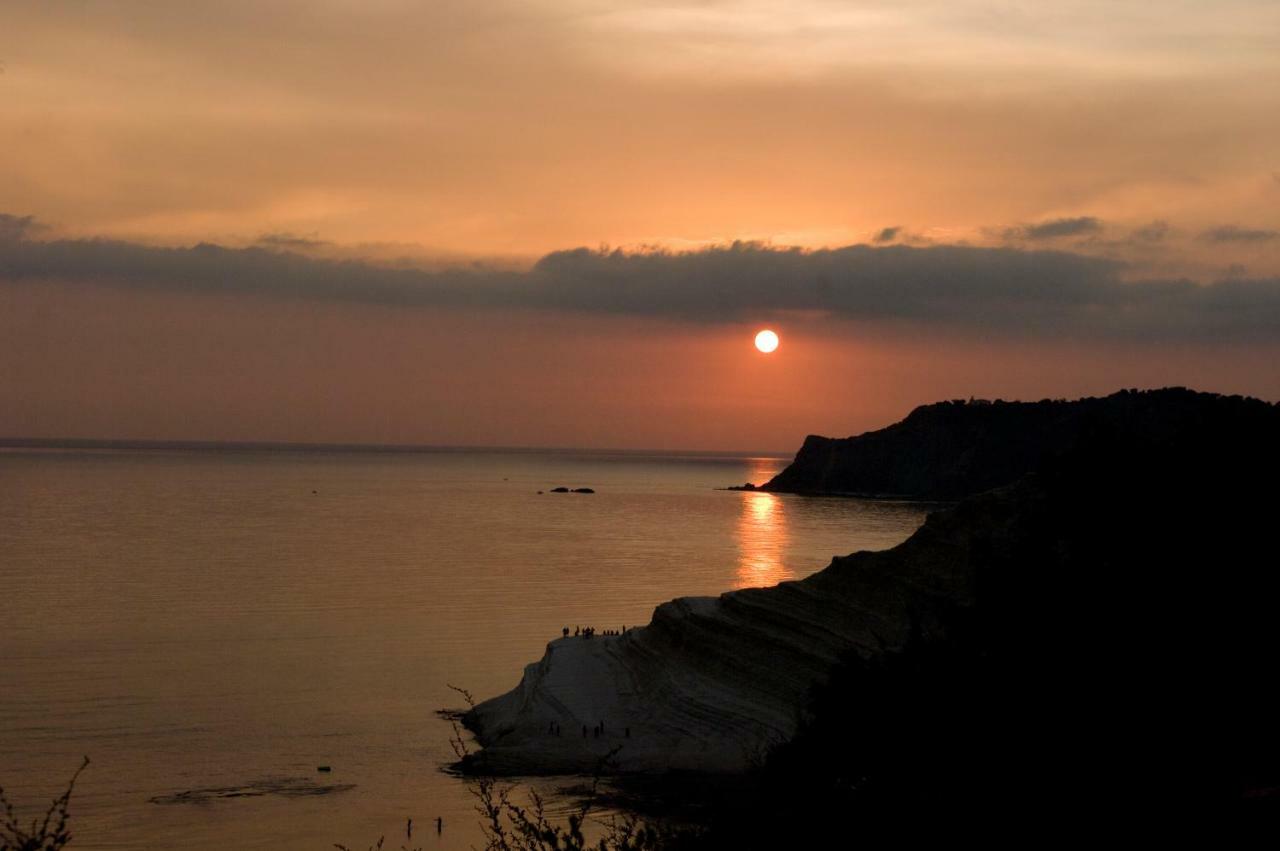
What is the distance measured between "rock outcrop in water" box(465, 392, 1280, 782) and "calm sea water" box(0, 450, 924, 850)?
4659 mm

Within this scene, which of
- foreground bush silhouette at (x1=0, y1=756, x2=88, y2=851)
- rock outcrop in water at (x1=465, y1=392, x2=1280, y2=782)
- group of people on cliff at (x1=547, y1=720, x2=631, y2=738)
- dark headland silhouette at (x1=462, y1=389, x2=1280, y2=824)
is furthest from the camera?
group of people on cliff at (x1=547, y1=720, x2=631, y2=738)

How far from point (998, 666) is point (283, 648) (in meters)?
43.1

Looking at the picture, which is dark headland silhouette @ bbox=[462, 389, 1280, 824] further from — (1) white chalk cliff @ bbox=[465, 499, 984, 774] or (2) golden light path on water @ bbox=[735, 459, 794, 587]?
(2) golden light path on water @ bbox=[735, 459, 794, 587]

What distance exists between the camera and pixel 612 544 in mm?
130625

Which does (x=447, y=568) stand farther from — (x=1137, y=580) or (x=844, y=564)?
(x=1137, y=580)

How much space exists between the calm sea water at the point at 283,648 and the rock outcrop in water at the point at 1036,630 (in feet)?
15.3

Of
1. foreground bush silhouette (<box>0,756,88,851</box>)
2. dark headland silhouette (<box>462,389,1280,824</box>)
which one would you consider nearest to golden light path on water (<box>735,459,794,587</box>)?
dark headland silhouette (<box>462,389,1280,824</box>)

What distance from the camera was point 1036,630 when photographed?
87.7ft

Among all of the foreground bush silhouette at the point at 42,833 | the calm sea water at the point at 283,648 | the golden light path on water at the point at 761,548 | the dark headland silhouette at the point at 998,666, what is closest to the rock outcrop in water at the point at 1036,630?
the dark headland silhouette at the point at 998,666

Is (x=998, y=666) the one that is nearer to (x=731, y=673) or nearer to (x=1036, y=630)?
(x=1036, y=630)

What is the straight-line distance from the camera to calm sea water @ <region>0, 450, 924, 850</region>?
35.9 m

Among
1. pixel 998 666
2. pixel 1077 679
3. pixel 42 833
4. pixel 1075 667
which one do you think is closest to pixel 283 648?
pixel 998 666

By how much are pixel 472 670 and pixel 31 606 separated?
33.2 meters

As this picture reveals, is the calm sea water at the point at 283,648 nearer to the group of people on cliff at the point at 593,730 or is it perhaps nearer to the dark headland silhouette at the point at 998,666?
the group of people on cliff at the point at 593,730
